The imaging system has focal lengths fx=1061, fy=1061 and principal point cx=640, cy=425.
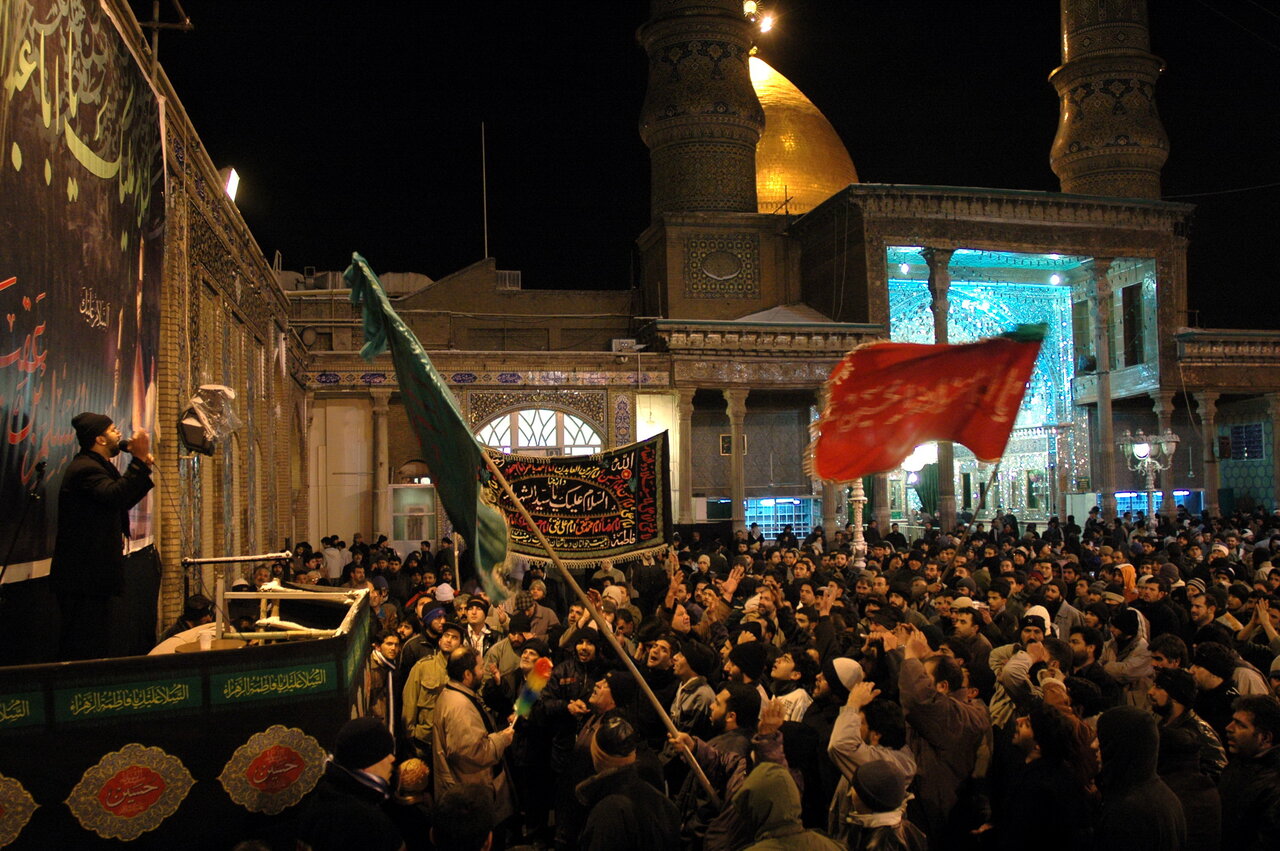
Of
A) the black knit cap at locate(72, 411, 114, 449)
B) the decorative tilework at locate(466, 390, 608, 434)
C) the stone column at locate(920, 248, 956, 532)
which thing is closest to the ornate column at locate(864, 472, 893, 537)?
the stone column at locate(920, 248, 956, 532)

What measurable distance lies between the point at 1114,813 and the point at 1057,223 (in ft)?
81.9

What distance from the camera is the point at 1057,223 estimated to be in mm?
26312

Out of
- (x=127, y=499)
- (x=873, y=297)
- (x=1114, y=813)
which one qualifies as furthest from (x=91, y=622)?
(x=873, y=297)

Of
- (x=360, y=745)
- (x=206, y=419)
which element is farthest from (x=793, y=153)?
(x=360, y=745)

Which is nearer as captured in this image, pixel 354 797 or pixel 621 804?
pixel 354 797

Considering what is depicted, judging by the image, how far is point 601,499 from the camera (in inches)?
365

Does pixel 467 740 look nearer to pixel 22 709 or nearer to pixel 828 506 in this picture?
pixel 22 709

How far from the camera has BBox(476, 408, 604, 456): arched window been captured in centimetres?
2262

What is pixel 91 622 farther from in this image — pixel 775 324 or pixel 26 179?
pixel 775 324

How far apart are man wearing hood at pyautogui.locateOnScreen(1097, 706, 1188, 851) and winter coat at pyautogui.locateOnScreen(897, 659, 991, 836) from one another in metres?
1.30

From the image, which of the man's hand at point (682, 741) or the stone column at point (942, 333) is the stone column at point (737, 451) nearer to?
the stone column at point (942, 333)

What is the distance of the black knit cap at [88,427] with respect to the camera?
196 inches

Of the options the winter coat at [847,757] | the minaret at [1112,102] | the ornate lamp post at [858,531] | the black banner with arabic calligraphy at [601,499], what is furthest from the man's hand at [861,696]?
the minaret at [1112,102]

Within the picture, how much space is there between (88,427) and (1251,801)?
5.25m
